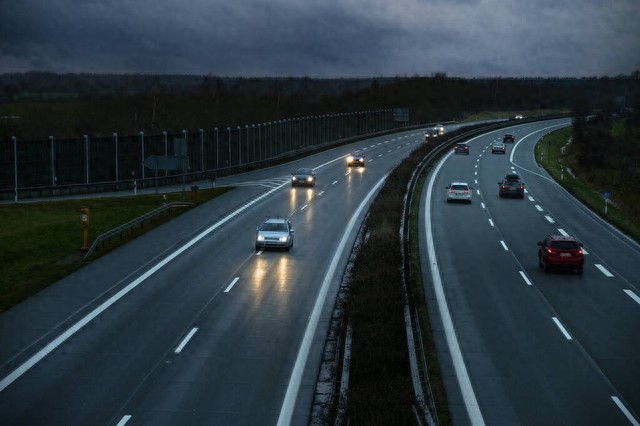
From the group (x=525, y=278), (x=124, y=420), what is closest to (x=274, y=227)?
(x=525, y=278)

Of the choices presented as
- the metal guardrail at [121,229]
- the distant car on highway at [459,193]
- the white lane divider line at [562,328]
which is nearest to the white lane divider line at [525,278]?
the white lane divider line at [562,328]

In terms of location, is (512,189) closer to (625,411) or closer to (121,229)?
(121,229)

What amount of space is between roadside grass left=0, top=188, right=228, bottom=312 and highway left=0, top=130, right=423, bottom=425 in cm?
98

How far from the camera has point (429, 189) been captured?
211 ft

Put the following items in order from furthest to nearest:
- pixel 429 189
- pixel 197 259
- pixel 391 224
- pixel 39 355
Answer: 1. pixel 429 189
2. pixel 391 224
3. pixel 197 259
4. pixel 39 355

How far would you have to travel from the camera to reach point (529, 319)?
25.6m

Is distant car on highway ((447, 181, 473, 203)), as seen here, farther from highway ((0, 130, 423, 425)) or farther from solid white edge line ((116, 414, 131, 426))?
solid white edge line ((116, 414, 131, 426))

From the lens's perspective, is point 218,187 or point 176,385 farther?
point 218,187

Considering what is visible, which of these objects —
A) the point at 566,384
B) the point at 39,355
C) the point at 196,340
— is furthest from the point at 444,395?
the point at 39,355

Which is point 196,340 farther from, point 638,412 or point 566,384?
point 638,412

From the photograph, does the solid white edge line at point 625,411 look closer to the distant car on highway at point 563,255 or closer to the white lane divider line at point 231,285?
the white lane divider line at point 231,285

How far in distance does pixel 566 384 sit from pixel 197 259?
62.9 ft

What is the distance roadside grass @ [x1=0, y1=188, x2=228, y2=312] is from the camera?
3216 cm

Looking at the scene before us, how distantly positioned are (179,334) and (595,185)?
225 feet
